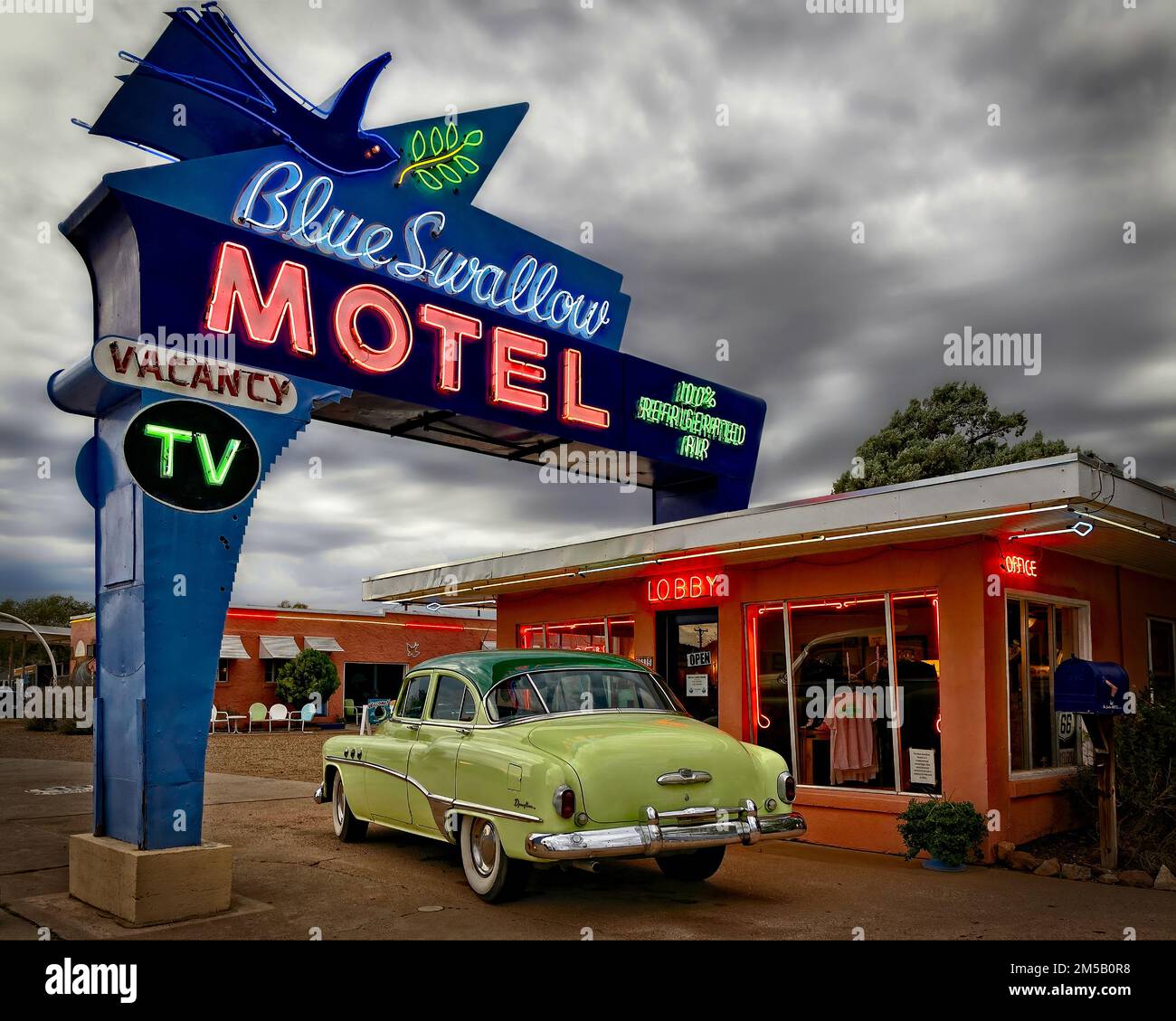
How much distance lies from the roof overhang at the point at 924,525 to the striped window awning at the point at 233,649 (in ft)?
74.2

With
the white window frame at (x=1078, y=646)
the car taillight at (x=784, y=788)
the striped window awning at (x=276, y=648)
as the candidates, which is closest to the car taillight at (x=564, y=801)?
the car taillight at (x=784, y=788)

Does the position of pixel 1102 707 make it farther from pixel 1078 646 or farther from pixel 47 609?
pixel 47 609

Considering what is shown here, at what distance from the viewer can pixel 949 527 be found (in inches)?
353

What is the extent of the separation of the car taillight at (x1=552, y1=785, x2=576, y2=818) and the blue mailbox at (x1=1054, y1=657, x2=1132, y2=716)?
4.61m

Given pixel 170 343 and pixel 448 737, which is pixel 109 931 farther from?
pixel 170 343

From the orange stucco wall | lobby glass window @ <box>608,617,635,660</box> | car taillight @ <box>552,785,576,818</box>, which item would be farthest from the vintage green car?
lobby glass window @ <box>608,617,635,660</box>

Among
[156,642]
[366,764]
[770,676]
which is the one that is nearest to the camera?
[156,642]

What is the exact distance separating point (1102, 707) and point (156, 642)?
7510 millimetres

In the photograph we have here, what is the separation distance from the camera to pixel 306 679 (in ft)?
109

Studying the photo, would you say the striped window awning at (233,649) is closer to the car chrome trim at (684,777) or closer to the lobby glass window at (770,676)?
the lobby glass window at (770,676)

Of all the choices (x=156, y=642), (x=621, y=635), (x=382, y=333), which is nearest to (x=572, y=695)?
(x=156, y=642)

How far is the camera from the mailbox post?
27.9ft

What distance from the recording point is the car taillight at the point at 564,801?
639 cm

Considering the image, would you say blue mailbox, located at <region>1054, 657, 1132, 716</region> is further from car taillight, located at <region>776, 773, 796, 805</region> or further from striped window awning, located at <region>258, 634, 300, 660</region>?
striped window awning, located at <region>258, 634, 300, 660</region>
